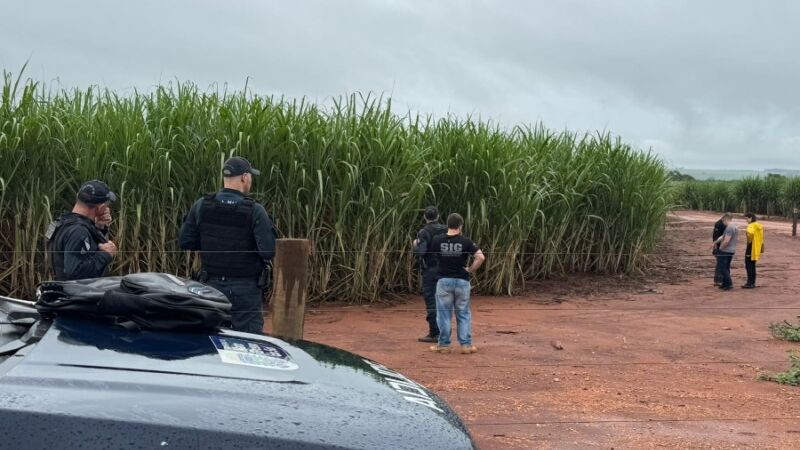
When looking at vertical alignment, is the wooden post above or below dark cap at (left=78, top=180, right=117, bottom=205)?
below

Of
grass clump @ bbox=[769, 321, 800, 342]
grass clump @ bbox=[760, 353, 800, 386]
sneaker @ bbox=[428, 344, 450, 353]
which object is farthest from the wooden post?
grass clump @ bbox=[769, 321, 800, 342]

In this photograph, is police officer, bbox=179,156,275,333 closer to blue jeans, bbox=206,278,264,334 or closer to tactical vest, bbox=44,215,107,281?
blue jeans, bbox=206,278,264,334

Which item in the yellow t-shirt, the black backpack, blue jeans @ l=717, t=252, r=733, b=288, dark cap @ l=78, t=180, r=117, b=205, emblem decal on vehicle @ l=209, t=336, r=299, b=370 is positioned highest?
dark cap @ l=78, t=180, r=117, b=205

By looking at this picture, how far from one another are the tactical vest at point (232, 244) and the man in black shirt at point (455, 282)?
3.21 m

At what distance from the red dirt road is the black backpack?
300 centimetres

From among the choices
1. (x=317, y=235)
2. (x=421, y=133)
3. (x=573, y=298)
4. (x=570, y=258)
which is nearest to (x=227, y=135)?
(x=317, y=235)

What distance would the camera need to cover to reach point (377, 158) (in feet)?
36.3

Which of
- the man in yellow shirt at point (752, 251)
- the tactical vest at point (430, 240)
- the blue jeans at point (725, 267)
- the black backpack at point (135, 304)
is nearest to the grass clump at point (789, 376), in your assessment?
the tactical vest at point (430, 240)

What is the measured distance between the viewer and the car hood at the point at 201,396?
1.87 meters

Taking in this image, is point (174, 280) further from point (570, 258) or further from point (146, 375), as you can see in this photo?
point (570, 258)

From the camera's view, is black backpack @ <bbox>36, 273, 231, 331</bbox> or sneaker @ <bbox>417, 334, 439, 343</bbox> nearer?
black backpack @ <bbox>36, 273, 231, 331</bbox>

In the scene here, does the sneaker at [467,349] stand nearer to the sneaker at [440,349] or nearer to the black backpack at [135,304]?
the sneaker at [440,349]

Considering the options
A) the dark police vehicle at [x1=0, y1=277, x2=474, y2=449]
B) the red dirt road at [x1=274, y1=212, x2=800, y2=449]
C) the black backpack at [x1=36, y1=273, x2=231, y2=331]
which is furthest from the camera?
the red dirt road at [x1=274, y1=212, x2=800, y2=449]

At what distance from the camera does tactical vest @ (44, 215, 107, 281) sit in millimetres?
4980
